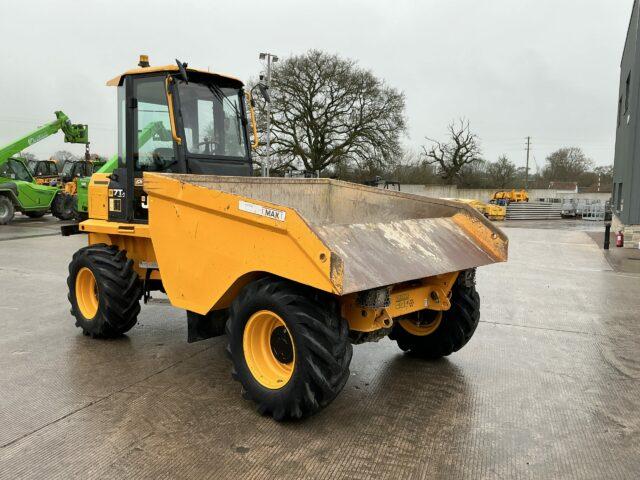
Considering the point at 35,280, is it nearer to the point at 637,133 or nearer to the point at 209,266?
the point at 209,266

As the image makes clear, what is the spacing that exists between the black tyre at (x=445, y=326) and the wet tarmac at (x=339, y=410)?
145mm

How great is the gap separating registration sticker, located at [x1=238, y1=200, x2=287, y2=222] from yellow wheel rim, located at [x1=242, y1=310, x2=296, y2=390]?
678mm

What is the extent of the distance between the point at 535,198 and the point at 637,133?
117 ft

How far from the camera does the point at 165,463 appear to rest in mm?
3146

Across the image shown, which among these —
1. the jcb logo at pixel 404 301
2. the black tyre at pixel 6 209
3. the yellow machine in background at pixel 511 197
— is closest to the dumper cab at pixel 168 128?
the jcb logo at pixel 404 301

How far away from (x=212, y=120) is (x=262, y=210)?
2.43 m

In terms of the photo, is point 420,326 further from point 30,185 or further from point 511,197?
point 511,197

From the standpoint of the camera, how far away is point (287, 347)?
3.75m

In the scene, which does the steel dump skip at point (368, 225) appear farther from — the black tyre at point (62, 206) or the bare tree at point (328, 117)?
the bare tree at point (328, 117)

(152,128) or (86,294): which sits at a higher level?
(152,128)

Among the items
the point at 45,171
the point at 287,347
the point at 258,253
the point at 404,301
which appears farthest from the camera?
the point at 45,171

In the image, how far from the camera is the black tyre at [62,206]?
68.5 ft

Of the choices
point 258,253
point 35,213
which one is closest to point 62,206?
point 35,213

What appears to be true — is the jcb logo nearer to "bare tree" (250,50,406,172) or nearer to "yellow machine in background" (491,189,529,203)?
"bare tree" (250,50,406,172)
